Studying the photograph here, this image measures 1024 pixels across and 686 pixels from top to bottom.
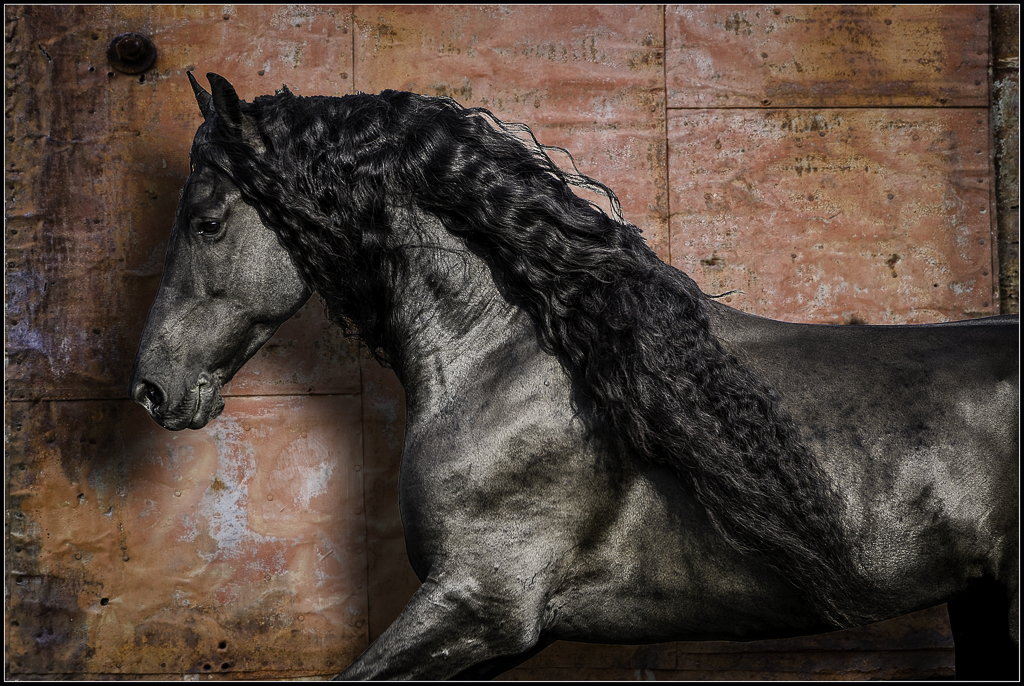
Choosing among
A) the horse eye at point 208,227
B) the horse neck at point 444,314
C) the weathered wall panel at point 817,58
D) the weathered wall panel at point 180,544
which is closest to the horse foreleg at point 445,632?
the horse neck at point 444,314

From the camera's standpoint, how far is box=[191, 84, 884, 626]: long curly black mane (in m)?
1.34

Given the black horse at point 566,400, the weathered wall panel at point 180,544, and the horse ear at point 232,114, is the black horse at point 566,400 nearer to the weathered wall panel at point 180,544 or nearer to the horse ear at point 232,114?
the horse ear at point 232,114

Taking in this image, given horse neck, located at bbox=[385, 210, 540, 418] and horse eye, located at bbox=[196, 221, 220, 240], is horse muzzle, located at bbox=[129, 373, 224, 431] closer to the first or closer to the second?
horse eye, located at bbox=[196, 221, 220, 240]

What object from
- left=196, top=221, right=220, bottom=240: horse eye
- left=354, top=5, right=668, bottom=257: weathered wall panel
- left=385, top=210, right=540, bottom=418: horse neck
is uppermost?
left=354, top=5, right=668, bottom=257: weathered wall panel

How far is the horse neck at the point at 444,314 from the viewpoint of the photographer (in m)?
1.47

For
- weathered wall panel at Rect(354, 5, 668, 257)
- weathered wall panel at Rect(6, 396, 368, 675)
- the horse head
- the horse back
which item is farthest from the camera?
weathered wall panel at Rect(354, 5, 668, 257)

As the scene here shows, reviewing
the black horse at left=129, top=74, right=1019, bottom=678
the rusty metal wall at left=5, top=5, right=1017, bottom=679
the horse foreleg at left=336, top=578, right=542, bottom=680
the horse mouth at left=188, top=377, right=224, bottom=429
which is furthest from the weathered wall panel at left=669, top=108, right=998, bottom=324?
the horse mouth at left=188, top=377, right=224, bottom=429

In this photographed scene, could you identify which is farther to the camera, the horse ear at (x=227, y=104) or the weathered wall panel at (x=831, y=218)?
the weathered wall panel at (x=831, y=218)

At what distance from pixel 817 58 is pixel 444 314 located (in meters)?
2.00

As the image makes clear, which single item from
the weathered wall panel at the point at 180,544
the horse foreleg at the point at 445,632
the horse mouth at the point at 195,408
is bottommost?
Result: the weathered wall panel at the point at 180,544

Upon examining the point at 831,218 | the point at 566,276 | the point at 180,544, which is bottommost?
the point at 180,544

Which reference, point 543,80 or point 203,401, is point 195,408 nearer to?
point 203,401

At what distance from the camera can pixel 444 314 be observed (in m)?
1.50

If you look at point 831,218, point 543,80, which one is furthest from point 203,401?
point 831,218
